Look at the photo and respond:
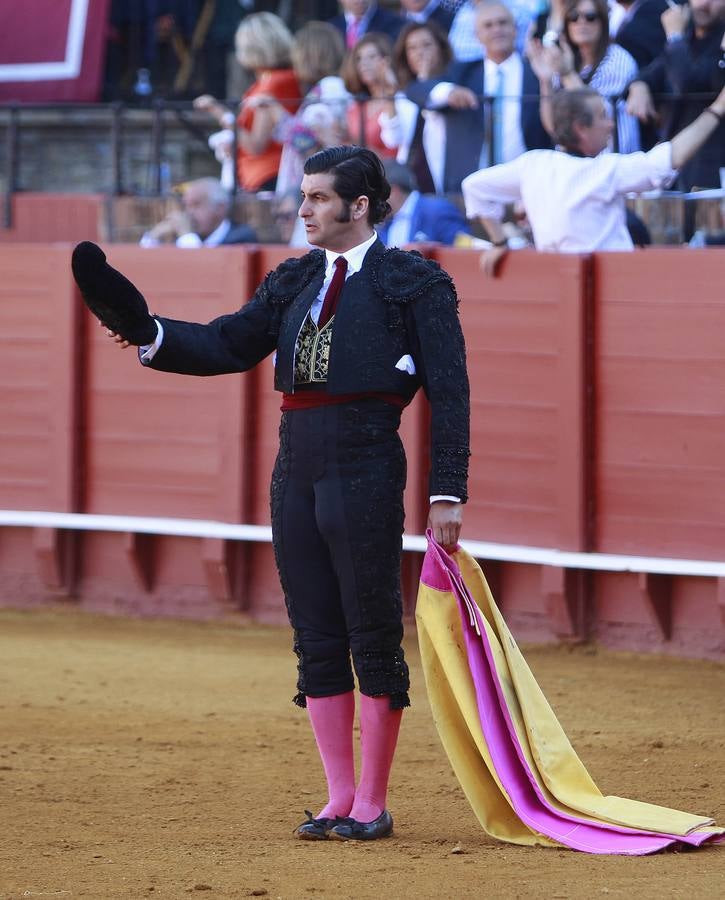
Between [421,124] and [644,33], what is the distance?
3.68 feet

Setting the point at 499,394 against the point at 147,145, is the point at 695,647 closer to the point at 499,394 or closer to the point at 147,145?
the point at 499,394

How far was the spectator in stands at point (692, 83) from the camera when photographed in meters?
7.29

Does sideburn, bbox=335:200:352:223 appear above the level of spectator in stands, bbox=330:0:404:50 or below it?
below

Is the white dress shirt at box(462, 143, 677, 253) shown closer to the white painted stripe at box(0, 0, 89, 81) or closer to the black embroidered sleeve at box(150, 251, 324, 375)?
the black embroidered sleeve at box(150, 251, 324, 375)

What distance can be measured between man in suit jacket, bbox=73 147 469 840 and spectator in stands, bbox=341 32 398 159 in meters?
4.39

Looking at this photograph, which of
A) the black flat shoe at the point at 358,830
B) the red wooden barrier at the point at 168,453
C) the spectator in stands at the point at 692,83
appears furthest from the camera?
the red wooden barrier at the point at 168,453

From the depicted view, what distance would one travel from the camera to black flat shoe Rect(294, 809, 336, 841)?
13.3ft

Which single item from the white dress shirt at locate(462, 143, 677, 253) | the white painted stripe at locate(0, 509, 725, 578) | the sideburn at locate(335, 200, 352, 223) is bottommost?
the white painted stripe at locate(0, 509, 725, 578)

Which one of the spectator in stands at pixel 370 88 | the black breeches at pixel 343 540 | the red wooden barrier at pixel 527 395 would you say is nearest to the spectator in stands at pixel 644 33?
the spectator in stands at pixel 370 88

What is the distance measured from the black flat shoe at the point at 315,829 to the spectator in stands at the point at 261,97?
569 cm

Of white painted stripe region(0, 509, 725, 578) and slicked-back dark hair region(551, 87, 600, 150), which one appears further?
white painted stripe region(0, 509, 725, 578)

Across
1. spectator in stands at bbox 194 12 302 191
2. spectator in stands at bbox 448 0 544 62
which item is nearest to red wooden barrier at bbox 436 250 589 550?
spectator in stands at bbox 448 0 544 62

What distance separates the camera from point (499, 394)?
714 centimetres

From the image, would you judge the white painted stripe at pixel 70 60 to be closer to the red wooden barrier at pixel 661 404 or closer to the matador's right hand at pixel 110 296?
the red wooden barrier at pixel 661 404
